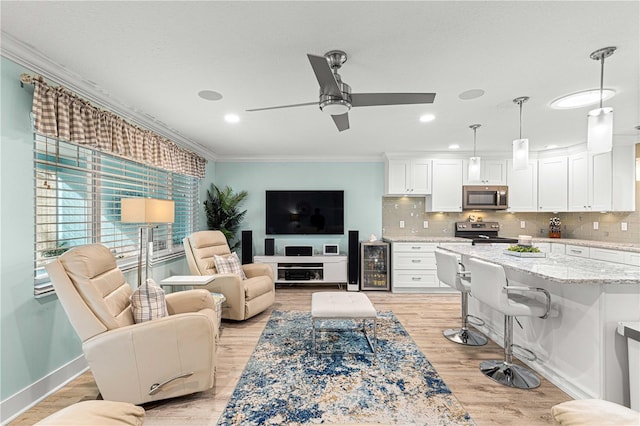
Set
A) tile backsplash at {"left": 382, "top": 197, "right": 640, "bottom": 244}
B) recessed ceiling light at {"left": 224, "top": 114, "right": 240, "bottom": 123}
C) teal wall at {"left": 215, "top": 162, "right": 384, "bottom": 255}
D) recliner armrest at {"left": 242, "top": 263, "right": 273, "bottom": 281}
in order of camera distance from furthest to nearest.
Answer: teal wall at {"left": 215, "top": 162, "right": 384, "bottom": 255}, tile backsplash at {"left": 382, "top": 197, "right": 640, "bottom": 244}, recliner armrest at {"left": 242, "top": 263, "right": 273, "bottom": 281}, recessed ceiling light at {"left": 224, "top": 114, "right": 240, "bottom": 123}

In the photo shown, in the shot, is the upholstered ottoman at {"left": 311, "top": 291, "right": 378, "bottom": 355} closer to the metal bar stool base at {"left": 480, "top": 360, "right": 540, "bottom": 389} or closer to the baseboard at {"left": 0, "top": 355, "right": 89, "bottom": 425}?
the metal bar stool base at {"left": 480, "top": 360, "right": 540, "bottom": 389}

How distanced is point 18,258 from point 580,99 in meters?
4.60

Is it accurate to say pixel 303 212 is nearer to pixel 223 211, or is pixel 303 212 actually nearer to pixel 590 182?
pixel 223 211

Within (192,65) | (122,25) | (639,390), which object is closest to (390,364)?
(639,390)

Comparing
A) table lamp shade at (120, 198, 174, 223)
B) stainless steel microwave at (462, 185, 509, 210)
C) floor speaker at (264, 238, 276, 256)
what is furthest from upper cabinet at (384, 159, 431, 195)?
table lamp shade at (120, 198, 174, 223)

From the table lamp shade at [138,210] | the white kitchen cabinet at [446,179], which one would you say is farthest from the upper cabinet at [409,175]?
the table lamp shade at [138,210]

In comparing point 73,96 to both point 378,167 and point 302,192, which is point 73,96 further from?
point 378,167

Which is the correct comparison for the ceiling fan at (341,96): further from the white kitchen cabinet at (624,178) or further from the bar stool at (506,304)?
the white kitchen cabinet at (624,178)

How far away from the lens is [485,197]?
523 centimetres

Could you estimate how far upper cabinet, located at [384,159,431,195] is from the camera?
5.29 meters

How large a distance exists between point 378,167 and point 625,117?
10.7 feet

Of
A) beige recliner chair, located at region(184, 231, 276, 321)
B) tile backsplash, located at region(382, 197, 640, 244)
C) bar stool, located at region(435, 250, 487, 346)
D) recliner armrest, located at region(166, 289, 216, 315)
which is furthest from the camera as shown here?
tile backsplash, located at region(382, 197, 640, 244)

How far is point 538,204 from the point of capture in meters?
5.16

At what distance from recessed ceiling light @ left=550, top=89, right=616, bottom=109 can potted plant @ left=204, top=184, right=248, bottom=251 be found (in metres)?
4.48
